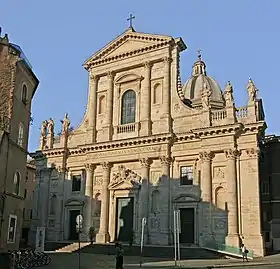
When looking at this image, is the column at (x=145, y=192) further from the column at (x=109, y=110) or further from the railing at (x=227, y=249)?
the railing at (x=227, y=249)

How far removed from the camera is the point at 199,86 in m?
45.5

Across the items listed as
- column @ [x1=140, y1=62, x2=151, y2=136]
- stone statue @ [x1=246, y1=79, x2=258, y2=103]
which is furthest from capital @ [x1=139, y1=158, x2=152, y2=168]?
stone statue @ [x1=246, y1=79, x2=258, y2=103]

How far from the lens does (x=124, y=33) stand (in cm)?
3588

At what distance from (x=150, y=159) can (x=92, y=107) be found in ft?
26.7

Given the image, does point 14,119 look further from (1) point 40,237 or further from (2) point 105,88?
(2) point 105,88

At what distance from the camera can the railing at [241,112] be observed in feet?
95.0

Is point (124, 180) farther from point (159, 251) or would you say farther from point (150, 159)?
point (159, 251)

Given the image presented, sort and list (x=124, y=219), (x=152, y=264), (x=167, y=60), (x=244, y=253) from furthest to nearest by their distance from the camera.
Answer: (x=167, y=60) < (x=124, y=219) < (x=244, y=253) < (x=152, y=264)

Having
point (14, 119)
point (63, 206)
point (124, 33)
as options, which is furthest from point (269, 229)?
point (14, 119)

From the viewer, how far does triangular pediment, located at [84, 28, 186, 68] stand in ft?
110

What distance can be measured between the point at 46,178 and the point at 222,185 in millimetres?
16668

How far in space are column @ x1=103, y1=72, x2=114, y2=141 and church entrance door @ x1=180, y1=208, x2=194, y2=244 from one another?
9.28 meters

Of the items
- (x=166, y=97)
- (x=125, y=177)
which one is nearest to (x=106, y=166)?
(x=125, y=177)

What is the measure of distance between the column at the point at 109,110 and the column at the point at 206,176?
883cm
